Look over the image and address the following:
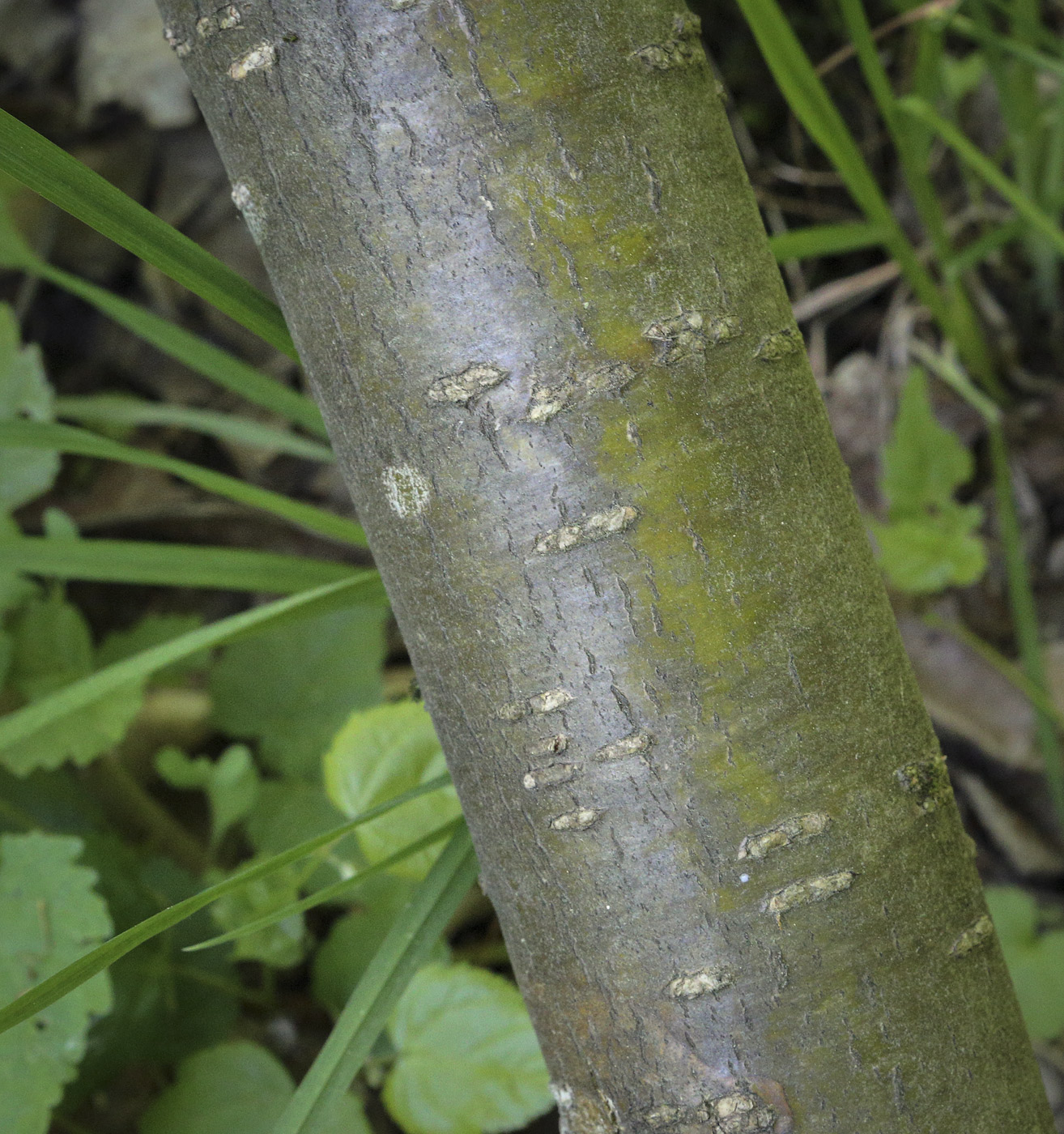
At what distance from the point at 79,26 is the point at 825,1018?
1.98 m

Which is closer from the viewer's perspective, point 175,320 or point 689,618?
point 689,618

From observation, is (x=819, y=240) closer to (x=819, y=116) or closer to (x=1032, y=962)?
(x=819, y=116)

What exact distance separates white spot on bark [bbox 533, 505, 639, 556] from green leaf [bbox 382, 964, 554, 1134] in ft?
2.05

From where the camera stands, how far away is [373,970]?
2.30 ft

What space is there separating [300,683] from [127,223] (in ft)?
2.79

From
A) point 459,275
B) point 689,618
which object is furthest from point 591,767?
point 459,275

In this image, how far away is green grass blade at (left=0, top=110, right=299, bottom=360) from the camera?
566 mm

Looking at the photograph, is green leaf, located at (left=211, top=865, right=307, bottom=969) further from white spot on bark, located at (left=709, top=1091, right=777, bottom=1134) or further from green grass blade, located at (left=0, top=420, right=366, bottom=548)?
white spot on bark, located at (left=709, top=1091, right=777, bottom=1134)

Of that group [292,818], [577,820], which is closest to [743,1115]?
[577,820]

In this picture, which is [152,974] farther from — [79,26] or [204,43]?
[79,26]

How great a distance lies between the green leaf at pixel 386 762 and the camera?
0.95 m

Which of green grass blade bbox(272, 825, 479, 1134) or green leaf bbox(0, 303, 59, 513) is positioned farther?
green leaf bbox(0, 303, 59, 513)

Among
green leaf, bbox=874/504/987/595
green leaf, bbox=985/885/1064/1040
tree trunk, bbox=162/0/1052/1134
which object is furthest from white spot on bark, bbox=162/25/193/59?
green leaf, bbox=985/885/1064/1040

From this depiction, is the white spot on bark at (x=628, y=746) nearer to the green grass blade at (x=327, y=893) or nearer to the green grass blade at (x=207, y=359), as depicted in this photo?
the green grass blade at (x=327, y=893)
